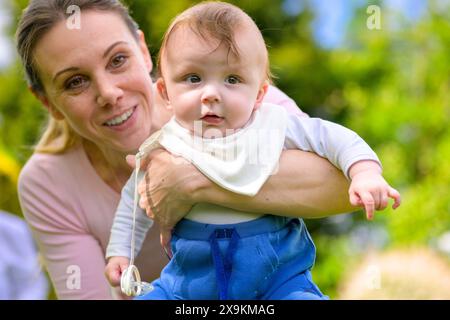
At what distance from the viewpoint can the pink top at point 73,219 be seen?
305 centimetres

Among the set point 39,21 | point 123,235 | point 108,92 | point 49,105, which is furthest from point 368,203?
point 49,105

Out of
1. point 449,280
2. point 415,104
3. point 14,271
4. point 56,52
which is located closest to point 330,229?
point 415,104

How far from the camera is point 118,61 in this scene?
2.70 m

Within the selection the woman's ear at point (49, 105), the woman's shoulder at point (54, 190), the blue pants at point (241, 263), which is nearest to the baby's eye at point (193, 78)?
the blue pants at point (241, 263)

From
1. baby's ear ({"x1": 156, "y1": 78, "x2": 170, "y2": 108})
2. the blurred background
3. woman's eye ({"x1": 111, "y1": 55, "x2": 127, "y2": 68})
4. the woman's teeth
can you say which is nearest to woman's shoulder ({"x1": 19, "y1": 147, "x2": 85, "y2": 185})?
the woman's teeth

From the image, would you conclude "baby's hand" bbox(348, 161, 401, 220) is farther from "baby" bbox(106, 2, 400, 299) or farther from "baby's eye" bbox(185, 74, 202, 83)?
"baby's eye" bbox(185, 74, 202, 83)

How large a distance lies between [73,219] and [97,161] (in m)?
0.22

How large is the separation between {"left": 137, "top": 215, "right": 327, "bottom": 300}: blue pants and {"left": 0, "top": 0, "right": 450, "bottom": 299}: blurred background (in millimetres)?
4006

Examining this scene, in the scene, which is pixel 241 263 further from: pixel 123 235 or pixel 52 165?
pixel 52 165

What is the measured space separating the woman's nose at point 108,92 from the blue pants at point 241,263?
21.0 inches

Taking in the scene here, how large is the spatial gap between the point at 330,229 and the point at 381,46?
6.66ft

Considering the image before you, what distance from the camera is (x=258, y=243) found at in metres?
2.21
